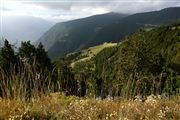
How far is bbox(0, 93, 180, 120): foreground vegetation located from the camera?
6137 millimetres

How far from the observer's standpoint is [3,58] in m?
49.3

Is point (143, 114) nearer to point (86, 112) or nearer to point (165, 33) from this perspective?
point (86, 112)

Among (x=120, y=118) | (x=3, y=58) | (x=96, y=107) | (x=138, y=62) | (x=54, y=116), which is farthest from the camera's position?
(x=138, y=62)

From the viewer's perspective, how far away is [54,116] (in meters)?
6.27

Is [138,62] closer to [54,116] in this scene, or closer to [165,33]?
[54,116]

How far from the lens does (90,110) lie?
21.7ft

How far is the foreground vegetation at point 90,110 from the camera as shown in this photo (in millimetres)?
6137

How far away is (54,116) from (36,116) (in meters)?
0.35

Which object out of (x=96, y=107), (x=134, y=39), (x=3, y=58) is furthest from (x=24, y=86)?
(x=134, y=39)

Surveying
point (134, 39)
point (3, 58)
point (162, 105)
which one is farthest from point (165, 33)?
point (162, 105)

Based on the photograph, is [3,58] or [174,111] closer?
[174,111]

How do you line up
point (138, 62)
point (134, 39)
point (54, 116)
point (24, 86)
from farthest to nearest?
1. point (134, 39)
2. point (138, 62)
3. point (24, 86)
4. point (54, 116)

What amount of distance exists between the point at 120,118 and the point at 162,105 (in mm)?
1837

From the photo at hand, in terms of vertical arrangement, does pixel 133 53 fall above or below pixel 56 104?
below
